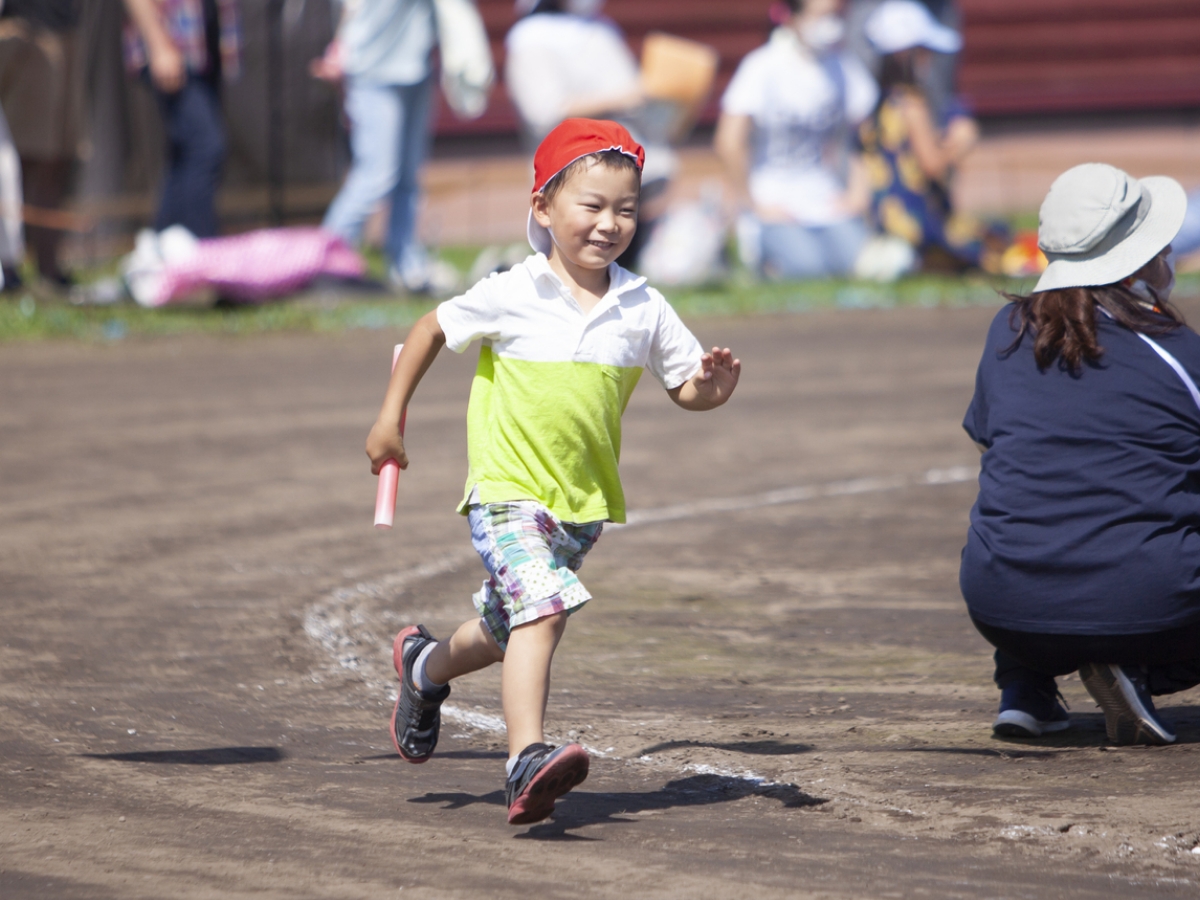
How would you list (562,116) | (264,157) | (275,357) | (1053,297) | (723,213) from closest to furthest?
(1053,297), (275,357), (562,116), (723,213), (264,157)

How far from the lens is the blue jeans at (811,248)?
1348 cm

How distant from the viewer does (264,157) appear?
51.1 feet

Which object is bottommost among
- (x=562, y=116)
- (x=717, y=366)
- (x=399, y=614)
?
(x=399, y=614)

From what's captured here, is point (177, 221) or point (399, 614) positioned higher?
point (177, 221)

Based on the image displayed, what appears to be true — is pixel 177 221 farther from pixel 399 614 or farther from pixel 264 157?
pixel 399 614

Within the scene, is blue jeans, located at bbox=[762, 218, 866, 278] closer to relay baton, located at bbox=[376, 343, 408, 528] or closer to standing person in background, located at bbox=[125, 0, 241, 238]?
standing person in background, located at bbox=[125, 0, 241, 238]

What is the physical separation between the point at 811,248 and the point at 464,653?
1028 cm

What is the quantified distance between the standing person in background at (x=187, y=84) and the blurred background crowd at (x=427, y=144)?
0.02 meters

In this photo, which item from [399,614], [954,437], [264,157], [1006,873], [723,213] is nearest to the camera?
[1006,873]

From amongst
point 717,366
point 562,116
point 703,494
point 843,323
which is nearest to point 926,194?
point 843,323

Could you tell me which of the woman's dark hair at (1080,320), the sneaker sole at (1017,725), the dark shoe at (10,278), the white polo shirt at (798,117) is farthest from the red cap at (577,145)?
the white polo shirt at (798,117)

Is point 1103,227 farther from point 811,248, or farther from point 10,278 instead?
point 811,248

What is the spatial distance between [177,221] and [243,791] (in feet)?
27.2

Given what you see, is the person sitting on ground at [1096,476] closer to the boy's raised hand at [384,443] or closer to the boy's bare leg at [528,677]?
the boy's bare leg at [528,677]
